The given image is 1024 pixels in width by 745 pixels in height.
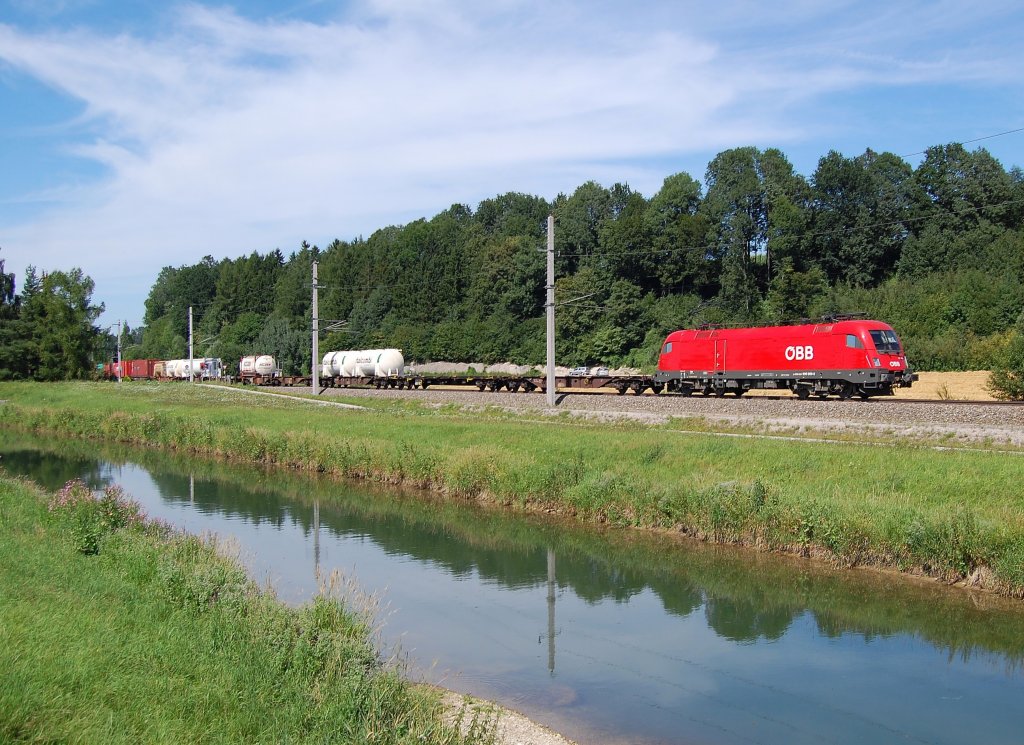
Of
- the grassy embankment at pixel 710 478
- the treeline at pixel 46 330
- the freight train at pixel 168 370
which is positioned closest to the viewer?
the grassy embankment at pixel 710 478

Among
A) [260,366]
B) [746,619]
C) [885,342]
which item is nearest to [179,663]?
[746,619]

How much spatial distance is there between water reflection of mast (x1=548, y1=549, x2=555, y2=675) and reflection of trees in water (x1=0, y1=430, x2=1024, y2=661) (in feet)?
0.54

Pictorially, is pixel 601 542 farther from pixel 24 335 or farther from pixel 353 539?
pixel 24 335

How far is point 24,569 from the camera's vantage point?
11836 millimetres

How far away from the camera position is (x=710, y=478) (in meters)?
21.6

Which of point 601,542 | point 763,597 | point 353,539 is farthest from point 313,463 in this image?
point 763,597

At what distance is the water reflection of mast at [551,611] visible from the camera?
13.5 metres

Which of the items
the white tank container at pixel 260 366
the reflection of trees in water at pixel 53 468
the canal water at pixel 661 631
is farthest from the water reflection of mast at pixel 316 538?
the white tank container at pixel 260 366

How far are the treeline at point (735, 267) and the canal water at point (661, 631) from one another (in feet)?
137

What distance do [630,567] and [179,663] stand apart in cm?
1160

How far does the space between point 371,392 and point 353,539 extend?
124 feet

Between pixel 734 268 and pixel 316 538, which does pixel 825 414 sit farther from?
pixel 734 268

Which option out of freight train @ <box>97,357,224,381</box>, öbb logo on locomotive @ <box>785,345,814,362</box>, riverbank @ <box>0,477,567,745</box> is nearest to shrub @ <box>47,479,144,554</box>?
riverbank @ <box>0,477,567,745</box>

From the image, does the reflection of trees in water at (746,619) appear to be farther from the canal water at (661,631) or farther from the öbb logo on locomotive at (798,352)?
the öbb logo on locomotive at (798,352)
